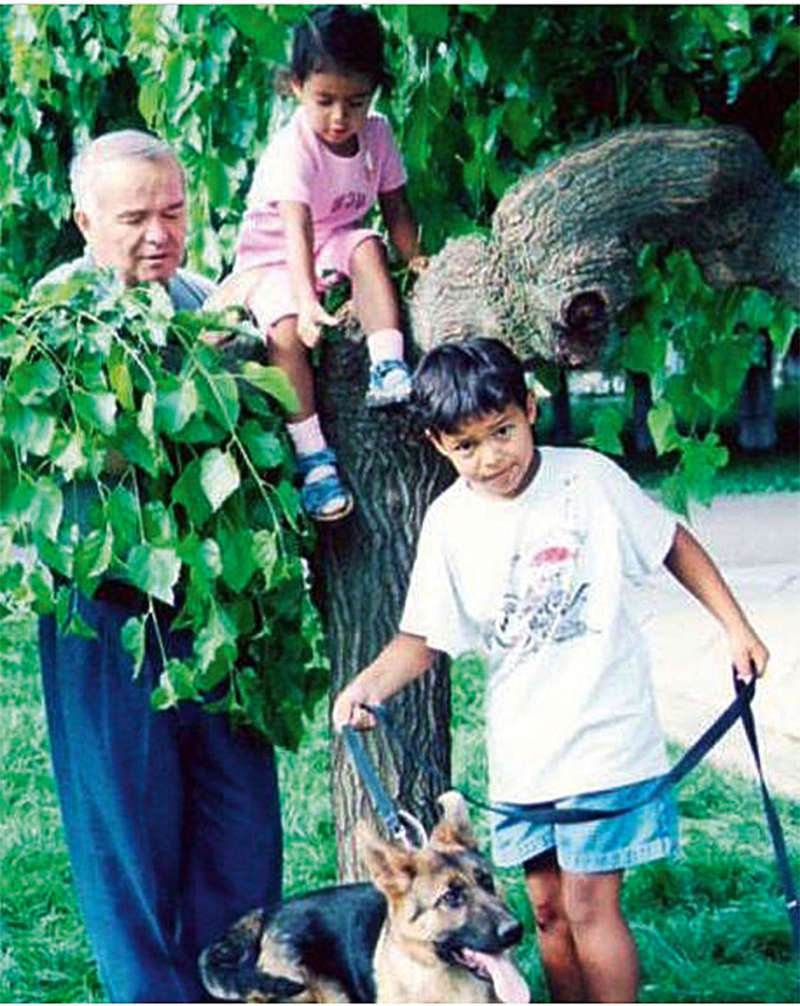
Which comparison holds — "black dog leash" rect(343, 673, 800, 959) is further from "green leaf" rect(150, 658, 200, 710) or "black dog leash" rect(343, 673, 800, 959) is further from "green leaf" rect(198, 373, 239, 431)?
"green leaf" rect(198, 373, 239, 431)

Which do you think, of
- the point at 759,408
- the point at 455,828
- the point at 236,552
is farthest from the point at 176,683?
the point at 759,408

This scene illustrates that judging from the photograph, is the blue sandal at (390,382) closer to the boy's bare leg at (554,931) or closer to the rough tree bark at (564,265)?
the rough tree bark at (564,265)

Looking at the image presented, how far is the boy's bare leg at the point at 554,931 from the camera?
7.96 ft

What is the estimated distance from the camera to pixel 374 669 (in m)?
2.47

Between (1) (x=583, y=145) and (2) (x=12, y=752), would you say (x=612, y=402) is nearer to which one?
(1) (x=583, y=145)

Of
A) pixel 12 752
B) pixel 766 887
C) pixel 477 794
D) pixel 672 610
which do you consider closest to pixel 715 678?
pixel 672 610

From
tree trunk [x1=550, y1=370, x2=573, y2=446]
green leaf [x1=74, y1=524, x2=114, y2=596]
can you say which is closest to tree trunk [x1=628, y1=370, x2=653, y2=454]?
tree trunk [x1=550, y1=370, x2=573, y2=446]

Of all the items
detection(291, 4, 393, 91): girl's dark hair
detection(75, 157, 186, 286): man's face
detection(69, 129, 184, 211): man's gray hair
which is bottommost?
detection(75, 157, 186, 286): man's face

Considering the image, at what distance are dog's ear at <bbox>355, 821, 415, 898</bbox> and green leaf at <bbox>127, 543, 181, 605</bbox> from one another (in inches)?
15.4

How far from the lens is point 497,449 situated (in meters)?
2.34

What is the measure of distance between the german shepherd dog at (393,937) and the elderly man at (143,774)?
0.33 ft

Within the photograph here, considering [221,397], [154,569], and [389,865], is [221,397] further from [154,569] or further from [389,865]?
[389,865]

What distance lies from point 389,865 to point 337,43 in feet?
3.27

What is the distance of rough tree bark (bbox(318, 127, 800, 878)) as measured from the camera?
2402 mm
